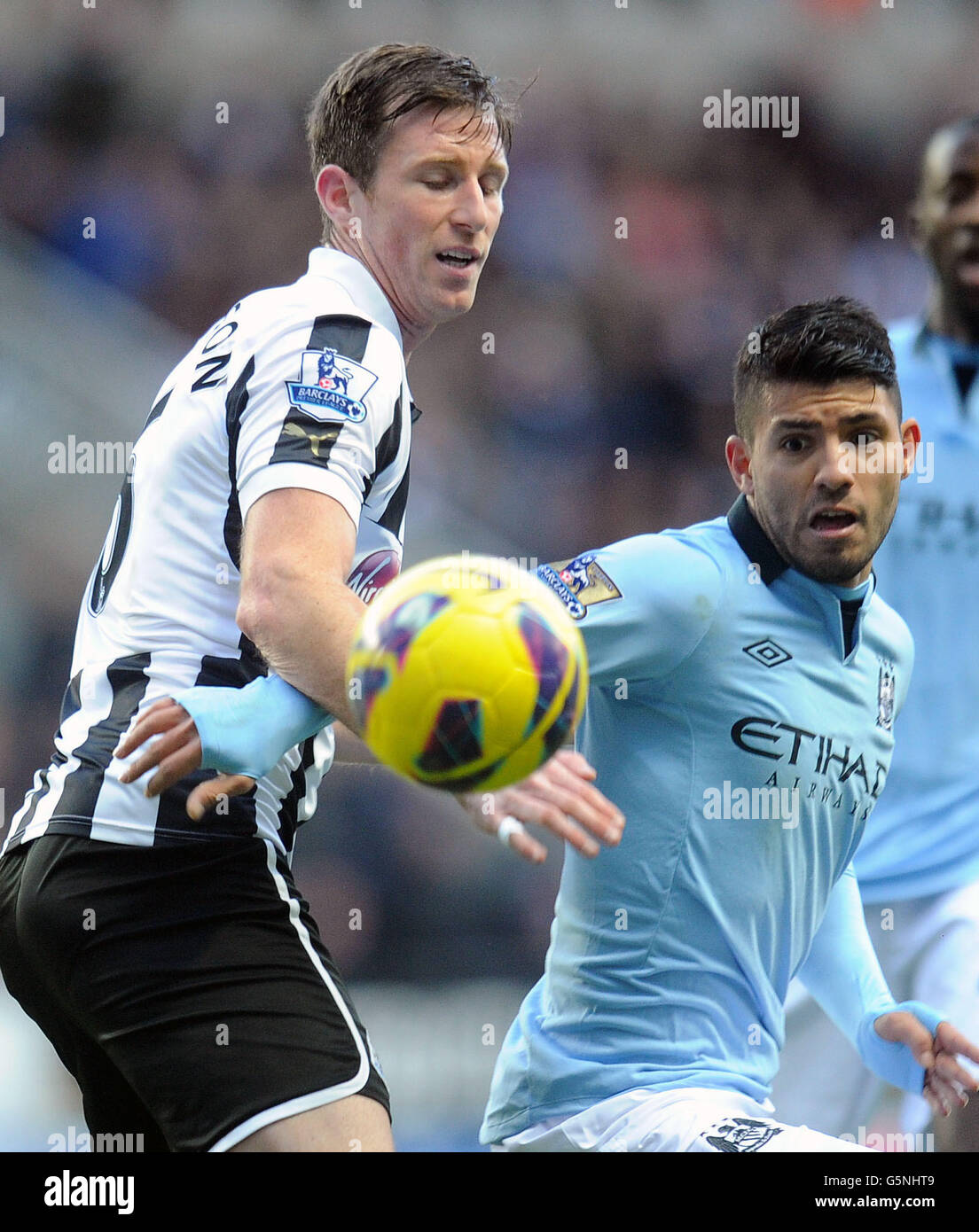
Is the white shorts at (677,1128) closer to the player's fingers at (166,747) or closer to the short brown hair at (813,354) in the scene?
the player's fingers at (166,747)

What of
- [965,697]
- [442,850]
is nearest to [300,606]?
[965,697]

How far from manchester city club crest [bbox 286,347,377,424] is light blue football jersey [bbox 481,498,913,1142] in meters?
0.70

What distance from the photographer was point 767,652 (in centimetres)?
313

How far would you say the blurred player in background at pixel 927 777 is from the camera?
496 centimetres

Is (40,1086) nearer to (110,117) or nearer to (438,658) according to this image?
(438,658)

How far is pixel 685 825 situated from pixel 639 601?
45cm

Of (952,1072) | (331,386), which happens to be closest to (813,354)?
(331,386)

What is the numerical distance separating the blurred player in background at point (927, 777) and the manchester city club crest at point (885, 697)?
5.67ft

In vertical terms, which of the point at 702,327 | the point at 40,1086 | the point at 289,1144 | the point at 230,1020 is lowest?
the point at 40,1086

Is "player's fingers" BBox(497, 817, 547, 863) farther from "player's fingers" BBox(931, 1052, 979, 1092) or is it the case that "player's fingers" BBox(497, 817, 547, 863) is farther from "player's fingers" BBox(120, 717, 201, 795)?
"player's fingers" BBox(931, 1052, 979, 1092)

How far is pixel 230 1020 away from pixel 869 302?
18.9 feet

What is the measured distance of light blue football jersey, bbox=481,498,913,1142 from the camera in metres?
3.01

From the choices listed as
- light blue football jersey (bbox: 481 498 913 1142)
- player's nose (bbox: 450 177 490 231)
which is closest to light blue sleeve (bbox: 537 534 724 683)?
light blue football jersey (bbox: 481 498 913 1142)

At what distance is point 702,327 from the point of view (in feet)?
24.4
